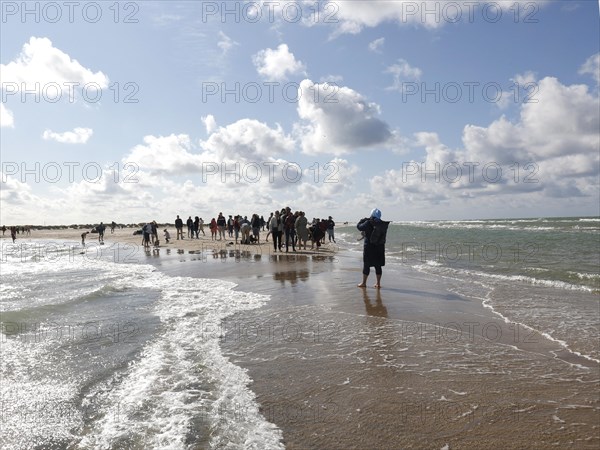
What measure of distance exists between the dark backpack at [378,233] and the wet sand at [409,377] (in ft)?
7.06

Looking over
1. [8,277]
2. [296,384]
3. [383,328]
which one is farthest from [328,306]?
[8,277]

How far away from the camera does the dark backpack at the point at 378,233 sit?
1036 cm

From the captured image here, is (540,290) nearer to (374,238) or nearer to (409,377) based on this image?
(374,238)

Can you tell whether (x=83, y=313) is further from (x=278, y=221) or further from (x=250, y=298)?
(x=278, y=221)

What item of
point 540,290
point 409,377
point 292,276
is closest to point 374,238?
point 292,276

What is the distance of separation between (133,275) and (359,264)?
8.78 m

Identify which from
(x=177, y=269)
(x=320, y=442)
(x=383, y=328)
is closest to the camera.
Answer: (x=320, y=442)

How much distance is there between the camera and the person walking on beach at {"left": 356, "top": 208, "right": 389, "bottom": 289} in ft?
34.1

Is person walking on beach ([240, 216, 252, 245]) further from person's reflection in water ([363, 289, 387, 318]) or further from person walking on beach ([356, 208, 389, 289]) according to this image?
person's reflection in water ([363, 289, 387, 318])

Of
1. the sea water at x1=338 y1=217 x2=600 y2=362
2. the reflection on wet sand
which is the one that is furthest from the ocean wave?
the reflection on wet sand

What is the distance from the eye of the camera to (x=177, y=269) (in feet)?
52.5

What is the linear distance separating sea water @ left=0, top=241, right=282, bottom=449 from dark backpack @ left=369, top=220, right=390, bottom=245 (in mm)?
3312

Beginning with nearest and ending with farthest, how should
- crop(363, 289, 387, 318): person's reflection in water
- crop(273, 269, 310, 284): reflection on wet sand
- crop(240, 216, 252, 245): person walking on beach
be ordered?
crop(363, 289, 387, 318): person's reflection in water < crop(273, 269, 310, 284): reflection on wet sand < crop(240, 216, 252, 245): person walking on beach

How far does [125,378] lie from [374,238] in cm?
713
